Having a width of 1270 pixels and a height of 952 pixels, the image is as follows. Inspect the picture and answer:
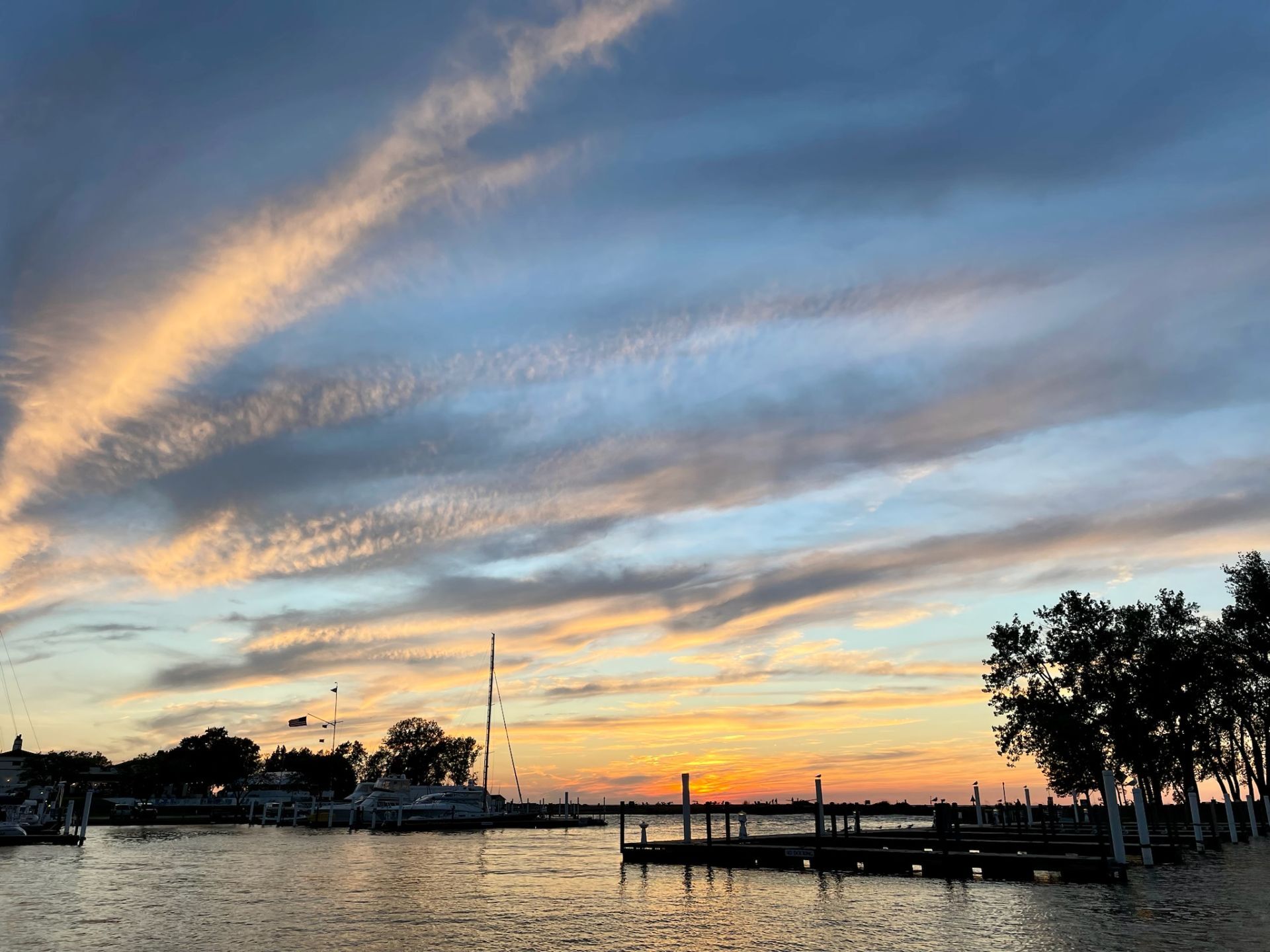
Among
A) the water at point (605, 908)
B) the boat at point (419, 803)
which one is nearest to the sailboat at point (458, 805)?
the boat at point (419, 803)

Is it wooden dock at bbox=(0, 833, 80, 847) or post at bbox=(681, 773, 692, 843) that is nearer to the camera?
post at bbox=(681, 773, 692, 843)

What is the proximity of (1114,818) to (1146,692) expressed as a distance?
34.0m

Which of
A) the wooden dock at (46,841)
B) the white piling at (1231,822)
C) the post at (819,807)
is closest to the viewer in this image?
the post at (819,807)

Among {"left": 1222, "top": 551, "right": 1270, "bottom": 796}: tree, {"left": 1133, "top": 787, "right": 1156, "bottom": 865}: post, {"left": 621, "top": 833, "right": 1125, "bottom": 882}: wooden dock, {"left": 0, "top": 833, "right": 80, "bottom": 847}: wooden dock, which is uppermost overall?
{"left": 1222, "top": 551, "right": 1270, "bottom": 796}: tree

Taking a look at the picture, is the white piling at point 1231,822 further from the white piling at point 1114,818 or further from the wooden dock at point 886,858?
the white piling at point 1114,818

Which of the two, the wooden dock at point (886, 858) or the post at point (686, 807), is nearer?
the wooden dock at point (886, 858)

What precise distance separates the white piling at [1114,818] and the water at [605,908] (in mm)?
1324

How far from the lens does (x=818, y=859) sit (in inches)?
1945

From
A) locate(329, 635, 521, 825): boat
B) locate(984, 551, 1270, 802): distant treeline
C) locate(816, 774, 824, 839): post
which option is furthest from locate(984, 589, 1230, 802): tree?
locate(329, 635, 521, 825): boat

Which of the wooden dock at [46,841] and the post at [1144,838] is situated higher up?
the post at [1144,838]

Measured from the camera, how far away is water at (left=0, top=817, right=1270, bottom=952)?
28078mm

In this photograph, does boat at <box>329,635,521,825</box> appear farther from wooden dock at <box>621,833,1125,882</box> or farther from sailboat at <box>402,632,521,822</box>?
wooden dock at <box>621,833,1125,882</box>

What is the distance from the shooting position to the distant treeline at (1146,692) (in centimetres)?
6688

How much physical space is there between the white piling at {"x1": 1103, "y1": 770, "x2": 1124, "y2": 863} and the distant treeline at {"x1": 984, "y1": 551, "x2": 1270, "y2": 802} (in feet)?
97.6
